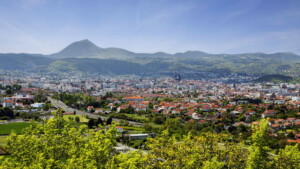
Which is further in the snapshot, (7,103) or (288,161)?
(7,103)

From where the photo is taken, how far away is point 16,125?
130 ft

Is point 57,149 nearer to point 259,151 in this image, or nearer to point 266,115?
point 259,151

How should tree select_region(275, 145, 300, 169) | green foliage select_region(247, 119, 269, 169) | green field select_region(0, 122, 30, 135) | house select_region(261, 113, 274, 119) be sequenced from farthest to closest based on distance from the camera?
house select_region(261, 113, 274, 119), green field select_region(0, 122, 30, 135), tree select_region(275, 145, 300, 169), green foliage select_region(247, 119, 269, 169)

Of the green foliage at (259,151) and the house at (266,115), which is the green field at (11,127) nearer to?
the green foliage at (259,151)

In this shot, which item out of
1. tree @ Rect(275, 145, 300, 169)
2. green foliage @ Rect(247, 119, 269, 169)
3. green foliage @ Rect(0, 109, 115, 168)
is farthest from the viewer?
tree @ Rect(275, 145, 300, 169)

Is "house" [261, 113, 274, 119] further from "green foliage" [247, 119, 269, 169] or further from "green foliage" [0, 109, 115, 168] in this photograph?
"green foliage" [0, 109, 115, 168]

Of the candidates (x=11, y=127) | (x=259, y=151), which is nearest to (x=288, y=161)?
(x=259, y=151)

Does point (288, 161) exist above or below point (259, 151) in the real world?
below

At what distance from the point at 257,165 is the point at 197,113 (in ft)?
135

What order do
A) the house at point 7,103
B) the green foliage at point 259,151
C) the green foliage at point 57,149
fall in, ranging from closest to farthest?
1. the green foliage at point 57,149
2. the green foliage at point 259,151
3. the house at point 7,103

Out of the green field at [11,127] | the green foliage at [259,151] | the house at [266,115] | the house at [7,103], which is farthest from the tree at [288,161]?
the house at [7,103]

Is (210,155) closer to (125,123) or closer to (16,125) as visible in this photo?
(125,123)

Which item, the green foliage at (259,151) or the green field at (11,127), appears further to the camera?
the green field at (11,127)

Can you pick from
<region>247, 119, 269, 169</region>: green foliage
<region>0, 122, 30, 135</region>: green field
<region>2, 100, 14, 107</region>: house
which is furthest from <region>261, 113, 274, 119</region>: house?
<region>2, 100, 14, 107</region>: house
